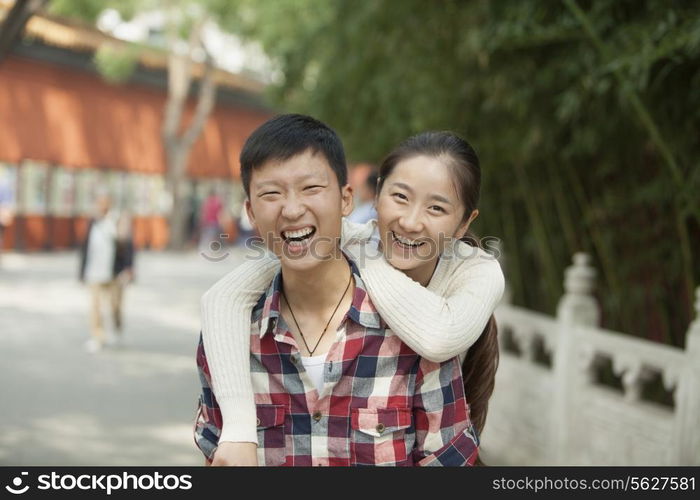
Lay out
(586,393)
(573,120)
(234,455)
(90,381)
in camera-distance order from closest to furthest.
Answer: (234,455)
(573,120)
(586,393)
(90,381)

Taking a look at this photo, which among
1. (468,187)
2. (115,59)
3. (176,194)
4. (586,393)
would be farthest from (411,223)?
(176,194)

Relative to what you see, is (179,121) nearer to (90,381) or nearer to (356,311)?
(90,381)

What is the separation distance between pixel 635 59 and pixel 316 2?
31.2ft

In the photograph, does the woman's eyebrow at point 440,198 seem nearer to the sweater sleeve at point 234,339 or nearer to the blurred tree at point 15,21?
the sweater sleeve at point 234,339

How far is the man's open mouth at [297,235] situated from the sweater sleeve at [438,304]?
0.48 ft

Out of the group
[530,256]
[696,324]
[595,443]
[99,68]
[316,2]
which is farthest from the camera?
[99,68]

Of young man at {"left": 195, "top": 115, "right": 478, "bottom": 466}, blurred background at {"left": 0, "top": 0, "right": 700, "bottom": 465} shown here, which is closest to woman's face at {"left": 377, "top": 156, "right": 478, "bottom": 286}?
young man at {"left": 195, "top": 115, "right": 478, "bottom": 466}

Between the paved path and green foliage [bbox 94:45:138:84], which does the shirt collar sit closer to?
the paved path

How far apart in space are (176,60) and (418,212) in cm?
1893

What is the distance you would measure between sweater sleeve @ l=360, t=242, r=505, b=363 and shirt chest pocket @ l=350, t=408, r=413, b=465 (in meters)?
0.12

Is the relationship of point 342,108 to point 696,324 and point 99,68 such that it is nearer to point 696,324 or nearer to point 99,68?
point 696,324

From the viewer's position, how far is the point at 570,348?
197 inches

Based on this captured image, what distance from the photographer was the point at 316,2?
12484mm
